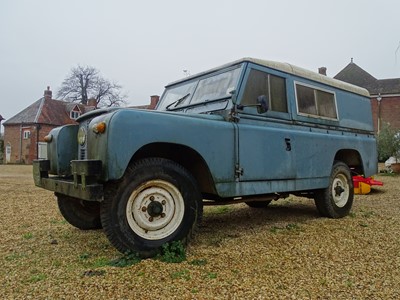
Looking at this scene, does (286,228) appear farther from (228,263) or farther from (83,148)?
(83,148)

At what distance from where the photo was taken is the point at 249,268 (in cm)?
312

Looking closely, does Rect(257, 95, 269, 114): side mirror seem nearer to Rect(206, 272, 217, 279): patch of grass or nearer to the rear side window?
the rear side window

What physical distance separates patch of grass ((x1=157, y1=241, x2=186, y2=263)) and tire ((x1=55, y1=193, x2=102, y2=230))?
4.54 feet

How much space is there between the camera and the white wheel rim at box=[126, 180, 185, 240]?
3217 millimetres

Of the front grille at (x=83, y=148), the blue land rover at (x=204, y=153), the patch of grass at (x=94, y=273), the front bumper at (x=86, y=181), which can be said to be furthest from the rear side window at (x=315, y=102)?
the patch of grass at (x=94, y=273)

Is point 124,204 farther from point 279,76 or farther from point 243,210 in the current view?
point 243,210

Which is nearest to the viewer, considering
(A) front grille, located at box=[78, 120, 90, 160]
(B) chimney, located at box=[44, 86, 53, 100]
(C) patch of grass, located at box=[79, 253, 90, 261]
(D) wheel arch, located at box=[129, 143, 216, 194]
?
(C) patch of grass, located at box=[79, 253, 90, 261]

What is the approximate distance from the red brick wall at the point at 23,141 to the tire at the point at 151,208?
120ft

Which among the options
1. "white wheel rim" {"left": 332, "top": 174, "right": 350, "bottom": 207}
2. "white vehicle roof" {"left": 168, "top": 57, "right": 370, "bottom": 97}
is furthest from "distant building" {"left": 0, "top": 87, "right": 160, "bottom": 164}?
"white wheel rim" {"left": 332, "top": 174, "right": 350, "bottom": 207}

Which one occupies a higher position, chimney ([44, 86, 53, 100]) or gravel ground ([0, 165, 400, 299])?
chimney ([44, 86, 53, 100])

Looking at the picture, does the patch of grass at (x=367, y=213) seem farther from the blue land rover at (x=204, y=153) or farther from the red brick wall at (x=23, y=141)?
the red brick wall at (x=23, y=141)

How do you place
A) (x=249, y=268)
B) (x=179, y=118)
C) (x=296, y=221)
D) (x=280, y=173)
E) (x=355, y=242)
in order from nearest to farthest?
(x=249, y=268) < (x=179, y=118) < (x=355, y=242) < (x=280, y=173) < (x=296, y=221)

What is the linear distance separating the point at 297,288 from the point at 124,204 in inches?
62.8

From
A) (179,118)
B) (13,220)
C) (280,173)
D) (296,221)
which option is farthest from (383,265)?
(13,220)
